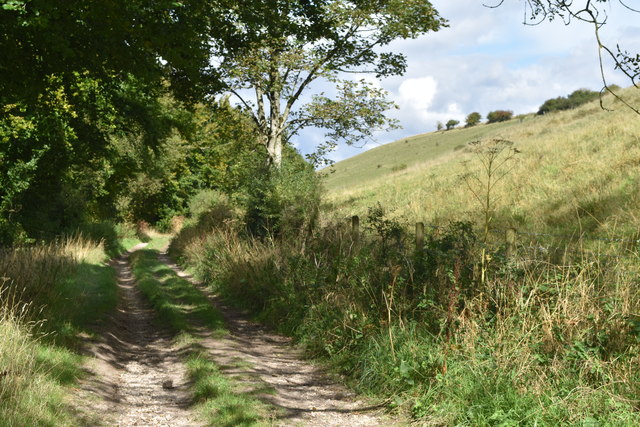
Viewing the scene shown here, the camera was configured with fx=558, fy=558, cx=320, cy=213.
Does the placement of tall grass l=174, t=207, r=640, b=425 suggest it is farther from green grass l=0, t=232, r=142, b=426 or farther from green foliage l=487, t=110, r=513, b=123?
green foliage l=487, t=110, r=513, b=123

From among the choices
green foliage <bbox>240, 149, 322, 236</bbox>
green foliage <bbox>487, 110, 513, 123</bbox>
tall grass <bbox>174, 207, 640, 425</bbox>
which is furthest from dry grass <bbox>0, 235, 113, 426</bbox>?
green foliage <bbox>487, 110, 513, 123</bbox>

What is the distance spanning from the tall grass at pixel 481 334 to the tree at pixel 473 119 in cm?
8051

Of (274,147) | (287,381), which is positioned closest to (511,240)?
(287,381)

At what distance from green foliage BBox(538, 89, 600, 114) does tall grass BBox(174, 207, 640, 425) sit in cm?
5953

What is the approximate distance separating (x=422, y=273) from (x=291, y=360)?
2655mm

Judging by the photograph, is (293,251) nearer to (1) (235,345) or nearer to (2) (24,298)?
(1) (235,345)

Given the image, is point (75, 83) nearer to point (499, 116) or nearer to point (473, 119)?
point (499, 116)

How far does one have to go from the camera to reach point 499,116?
8181 centimetres

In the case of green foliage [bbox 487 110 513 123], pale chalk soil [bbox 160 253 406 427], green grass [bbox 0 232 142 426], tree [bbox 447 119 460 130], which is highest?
tree [bbox 447 119 460 130]

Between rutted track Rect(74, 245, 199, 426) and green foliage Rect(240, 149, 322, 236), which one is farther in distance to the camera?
green foliage Rect(240, 149, 322, 236)

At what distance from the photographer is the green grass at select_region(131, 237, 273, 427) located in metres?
6.25

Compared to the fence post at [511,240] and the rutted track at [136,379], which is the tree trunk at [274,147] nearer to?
the rutted track at [136,379]

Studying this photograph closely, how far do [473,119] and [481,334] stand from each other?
8472cm

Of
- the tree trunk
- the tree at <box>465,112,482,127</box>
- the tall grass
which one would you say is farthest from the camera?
the tree at <box>465,112,482,127</box>
